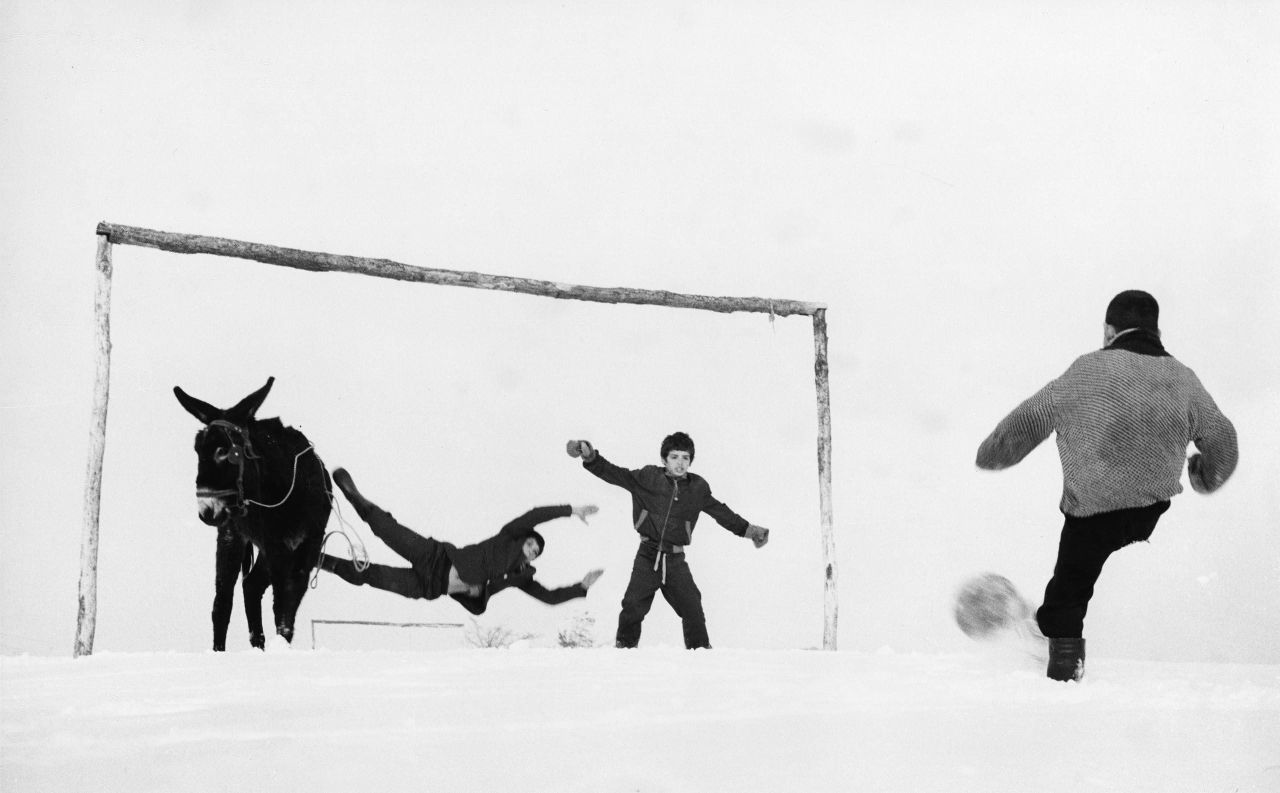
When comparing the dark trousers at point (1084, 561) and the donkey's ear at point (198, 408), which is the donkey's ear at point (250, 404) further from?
the dark trousers at point (1084, 561)

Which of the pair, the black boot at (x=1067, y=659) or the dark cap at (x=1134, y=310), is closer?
the black boot at (x=1067, y=659)

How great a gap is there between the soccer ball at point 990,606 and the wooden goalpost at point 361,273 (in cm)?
189

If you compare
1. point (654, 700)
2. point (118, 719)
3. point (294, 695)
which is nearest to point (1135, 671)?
point (654, 700)

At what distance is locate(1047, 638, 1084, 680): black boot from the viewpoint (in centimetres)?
463

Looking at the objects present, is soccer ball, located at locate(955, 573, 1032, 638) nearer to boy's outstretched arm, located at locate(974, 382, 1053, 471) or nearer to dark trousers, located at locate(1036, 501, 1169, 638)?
dark trousers, located at locate(1036, 501, 1169, 638)

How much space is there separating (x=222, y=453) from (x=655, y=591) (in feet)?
7.43

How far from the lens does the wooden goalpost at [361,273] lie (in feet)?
18.4

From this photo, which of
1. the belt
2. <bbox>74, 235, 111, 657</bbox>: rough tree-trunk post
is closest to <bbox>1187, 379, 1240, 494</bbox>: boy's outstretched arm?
the belt

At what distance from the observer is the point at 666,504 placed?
21.7 feet

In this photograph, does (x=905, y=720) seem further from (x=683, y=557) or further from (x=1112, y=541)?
(x=683, y=557)

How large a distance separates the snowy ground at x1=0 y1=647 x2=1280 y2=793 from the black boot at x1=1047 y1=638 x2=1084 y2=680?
118 millimetres

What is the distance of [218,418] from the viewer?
19.6 ft

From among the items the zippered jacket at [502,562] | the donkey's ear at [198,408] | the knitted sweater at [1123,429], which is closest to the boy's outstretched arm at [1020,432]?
the knitted sweater at [1123,429]

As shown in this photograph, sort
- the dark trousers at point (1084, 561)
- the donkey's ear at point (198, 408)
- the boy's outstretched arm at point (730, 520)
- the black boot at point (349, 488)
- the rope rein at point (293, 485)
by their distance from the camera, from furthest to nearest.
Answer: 1. the boy's outstretched arm at point (730, 520)
2. the black boot at point (349, 488)
3. the rope rein at point (293, 485)
4. the donkey's ear at point (198, 408)
5. the dark trousers at point (1084, 561)
